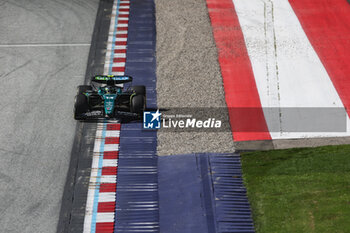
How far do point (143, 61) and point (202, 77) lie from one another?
246 cm

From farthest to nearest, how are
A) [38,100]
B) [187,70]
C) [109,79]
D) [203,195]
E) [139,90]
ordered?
[187,70], [38,100], [139,90], [109,79], [203,195]

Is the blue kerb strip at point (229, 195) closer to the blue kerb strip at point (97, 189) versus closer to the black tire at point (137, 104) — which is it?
the black tire at point (137, 104)

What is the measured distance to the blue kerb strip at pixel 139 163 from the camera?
1059cm

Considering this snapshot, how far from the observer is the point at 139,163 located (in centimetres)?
1208

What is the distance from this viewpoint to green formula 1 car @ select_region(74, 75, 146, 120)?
12.8 metres

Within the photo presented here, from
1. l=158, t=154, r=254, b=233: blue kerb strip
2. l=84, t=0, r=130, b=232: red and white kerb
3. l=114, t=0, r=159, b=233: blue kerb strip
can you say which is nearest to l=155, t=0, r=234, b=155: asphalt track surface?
l=114, t=0, r=159, b=233: blue kerb strip

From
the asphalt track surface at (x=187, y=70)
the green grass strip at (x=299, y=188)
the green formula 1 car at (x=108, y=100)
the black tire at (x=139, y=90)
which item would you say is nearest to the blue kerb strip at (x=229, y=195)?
the green grass strip at (x=299, y=188)

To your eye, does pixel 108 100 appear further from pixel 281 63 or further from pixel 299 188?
pixel 281 63

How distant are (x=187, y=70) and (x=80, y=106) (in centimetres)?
441

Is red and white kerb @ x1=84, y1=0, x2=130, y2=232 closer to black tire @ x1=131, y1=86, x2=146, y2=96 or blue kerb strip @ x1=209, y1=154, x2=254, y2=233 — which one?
black tire @ x1=131, y1=86, x2=146, y2=96

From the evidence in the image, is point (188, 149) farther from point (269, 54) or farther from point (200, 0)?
point (200, 0)

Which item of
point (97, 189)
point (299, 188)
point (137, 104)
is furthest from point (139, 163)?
point (299, 188)

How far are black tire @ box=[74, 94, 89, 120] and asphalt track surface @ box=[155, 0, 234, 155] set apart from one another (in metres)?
2.43

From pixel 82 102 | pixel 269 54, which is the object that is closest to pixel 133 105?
pixel 82 102
